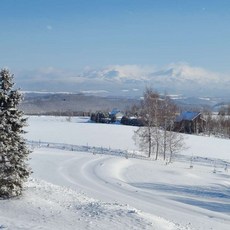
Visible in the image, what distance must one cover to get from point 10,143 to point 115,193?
36.0 ft

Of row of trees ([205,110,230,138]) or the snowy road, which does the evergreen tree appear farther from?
row of trees ([205,110,230,138])

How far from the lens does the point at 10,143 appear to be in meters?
22.7

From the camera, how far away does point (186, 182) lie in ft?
128

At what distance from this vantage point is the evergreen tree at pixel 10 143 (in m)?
22.2

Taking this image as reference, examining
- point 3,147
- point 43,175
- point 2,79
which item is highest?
point 2,79

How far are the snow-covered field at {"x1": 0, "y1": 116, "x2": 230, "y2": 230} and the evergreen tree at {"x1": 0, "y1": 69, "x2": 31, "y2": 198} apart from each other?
81 cm

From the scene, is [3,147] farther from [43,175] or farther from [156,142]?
[156,142]

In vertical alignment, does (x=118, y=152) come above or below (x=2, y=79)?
below

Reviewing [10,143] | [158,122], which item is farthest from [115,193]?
[158,122]

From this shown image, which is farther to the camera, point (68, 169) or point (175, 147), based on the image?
point (175, 147)

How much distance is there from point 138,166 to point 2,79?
2587cm

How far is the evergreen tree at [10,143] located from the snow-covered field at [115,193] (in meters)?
0.81

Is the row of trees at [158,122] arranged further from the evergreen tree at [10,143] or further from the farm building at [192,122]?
the farm building at [192,122]

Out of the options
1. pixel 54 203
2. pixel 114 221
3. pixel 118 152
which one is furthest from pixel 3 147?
pixel 118 152
